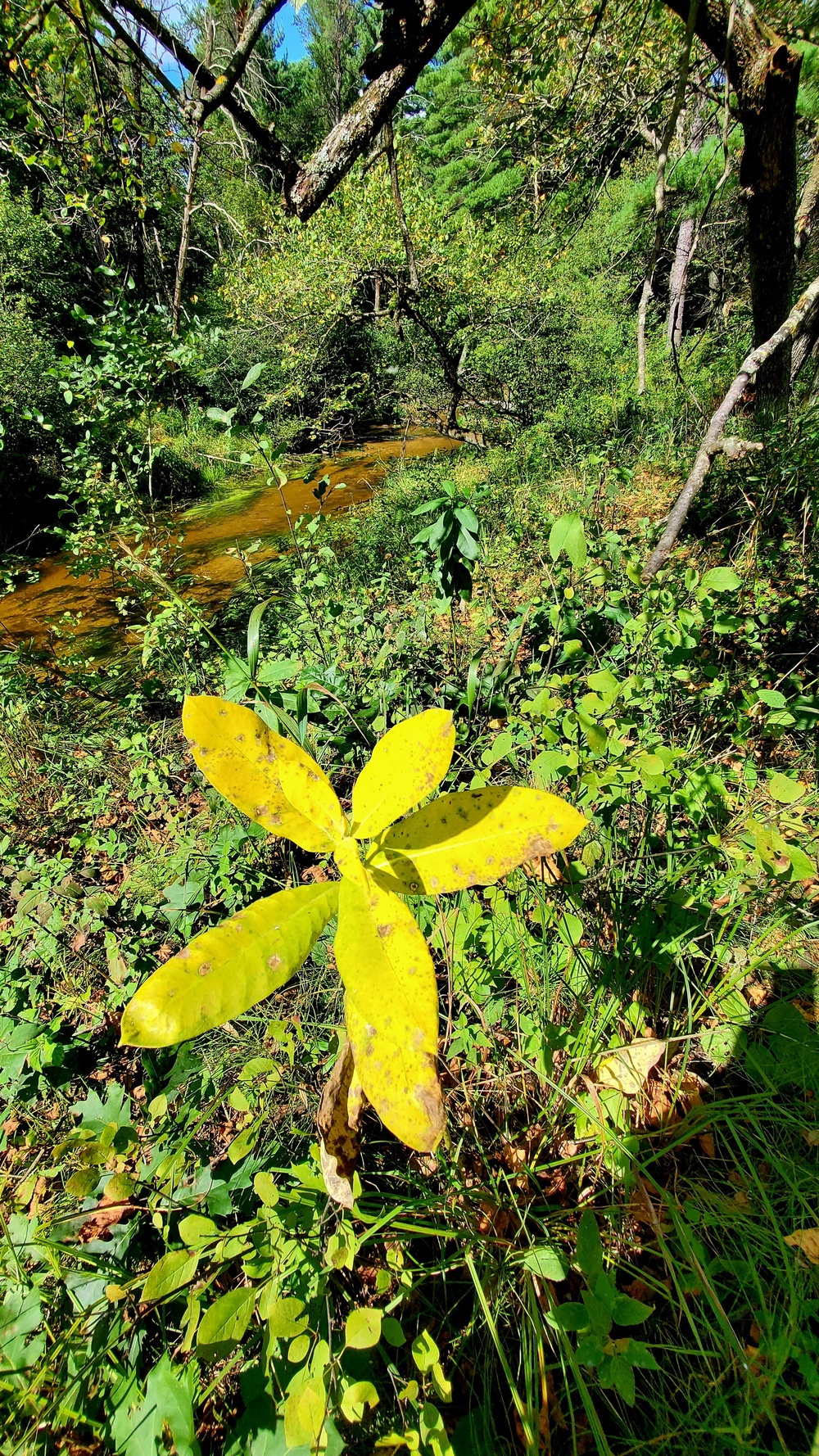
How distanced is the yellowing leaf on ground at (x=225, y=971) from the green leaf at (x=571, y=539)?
102 centimetres

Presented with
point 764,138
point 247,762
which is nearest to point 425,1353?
point 247,762

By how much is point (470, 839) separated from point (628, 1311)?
0.60 meters

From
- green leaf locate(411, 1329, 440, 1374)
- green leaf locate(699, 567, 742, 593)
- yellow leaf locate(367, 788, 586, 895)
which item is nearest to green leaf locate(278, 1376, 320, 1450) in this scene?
green leaf locate(411, 1329, 440, 1374)

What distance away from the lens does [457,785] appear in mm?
1550

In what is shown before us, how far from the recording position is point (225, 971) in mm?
502

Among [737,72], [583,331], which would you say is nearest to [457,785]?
[737,72]

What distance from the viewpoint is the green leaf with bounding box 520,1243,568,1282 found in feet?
2.54

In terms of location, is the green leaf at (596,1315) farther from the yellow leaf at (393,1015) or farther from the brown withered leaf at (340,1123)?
the yellow leaf at (393,1015)

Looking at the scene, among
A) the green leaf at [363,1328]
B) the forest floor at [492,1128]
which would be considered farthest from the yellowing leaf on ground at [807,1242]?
the green leaf at [363,1328]

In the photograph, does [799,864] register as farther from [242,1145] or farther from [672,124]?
[672,124]

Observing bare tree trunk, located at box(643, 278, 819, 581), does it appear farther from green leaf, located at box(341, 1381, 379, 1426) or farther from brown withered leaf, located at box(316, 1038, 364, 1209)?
green leaf, located at box(341, 1381, 379, 1426)

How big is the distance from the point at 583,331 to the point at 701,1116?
10658 mm

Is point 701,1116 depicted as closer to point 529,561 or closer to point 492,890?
point 492,890

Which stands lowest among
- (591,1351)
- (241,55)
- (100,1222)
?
(100,1222)
